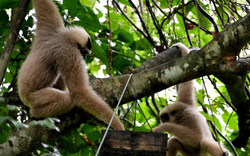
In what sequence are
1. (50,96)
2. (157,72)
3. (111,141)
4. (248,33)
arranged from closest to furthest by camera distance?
(111,141), (248,33), (157,72), (50,96)

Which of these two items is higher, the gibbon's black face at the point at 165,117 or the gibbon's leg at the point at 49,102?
the gibbon's leg at the point at 49,102

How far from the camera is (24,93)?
152 inches

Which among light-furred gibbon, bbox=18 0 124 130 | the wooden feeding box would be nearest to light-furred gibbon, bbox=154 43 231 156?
light-furred gibbon, bbox=18 0 124 130

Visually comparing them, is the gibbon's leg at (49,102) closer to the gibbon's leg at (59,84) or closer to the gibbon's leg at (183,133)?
the gibbon's leg at (59,84)

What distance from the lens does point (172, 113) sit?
16.8 ft

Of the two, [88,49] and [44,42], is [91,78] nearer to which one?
[88,49]

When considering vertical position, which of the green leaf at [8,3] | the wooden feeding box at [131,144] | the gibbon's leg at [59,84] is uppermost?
the green leaf at [8,3]

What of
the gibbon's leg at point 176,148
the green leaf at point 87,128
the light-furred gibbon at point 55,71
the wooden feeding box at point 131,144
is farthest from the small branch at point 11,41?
the gibbon's leg at point 176,148

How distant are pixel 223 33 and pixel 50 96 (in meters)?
2.45

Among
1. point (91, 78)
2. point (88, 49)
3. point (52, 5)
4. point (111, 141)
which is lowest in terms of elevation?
point (111, 141)

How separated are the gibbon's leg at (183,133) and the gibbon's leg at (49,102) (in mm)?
1700

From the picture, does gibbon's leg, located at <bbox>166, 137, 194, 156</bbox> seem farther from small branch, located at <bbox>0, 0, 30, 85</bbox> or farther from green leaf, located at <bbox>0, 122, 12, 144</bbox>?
green leaf, located at <bbox>0, 122, 12, 144</bbox>

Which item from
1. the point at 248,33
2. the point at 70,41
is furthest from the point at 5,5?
the point at 248,33

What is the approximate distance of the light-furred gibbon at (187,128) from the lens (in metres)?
4.48
